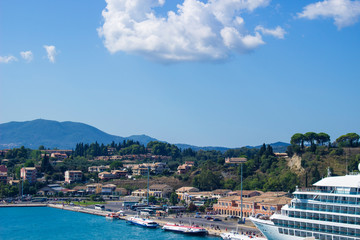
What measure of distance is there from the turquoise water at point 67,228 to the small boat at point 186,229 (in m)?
0.87

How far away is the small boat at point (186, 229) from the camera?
56.9 metres

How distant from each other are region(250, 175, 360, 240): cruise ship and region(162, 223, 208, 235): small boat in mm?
15761

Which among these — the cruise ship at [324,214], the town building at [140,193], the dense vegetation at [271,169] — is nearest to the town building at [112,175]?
the dense vegetation at [271,169]

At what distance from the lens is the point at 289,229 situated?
40812 millimetres

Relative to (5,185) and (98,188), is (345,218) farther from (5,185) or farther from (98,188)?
(5,185)

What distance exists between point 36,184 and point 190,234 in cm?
6982

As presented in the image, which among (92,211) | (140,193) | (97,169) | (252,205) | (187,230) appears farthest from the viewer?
(97,169)

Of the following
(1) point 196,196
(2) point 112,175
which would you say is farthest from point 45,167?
(1) point 196,196

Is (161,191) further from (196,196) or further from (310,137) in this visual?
(310,137)

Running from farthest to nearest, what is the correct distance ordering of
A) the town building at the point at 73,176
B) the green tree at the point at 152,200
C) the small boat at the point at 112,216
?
the town building at the point at 73,176
the green tree at the point at 152,200
the small boat at the point at 112,216

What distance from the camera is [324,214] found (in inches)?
1521

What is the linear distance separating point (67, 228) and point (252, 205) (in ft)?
93.2

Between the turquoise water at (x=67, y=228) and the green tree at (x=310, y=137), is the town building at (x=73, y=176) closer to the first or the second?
the turquoise water at (x=67, y=228)

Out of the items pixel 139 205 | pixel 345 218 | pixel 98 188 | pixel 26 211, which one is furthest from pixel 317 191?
pixel 98 188
